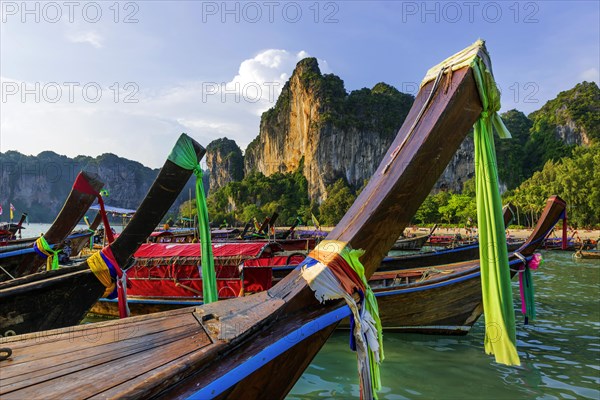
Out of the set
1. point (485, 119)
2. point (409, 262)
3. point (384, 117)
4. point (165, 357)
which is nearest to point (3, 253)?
point (165, 357)

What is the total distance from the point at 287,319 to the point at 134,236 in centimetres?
276

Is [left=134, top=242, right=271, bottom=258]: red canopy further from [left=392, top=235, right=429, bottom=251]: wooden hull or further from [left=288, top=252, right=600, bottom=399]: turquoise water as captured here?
[left=392, top=235, right=429, bottom=251]: wooden hull

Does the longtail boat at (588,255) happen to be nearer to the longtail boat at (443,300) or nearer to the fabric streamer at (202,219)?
the longtail boat at (443,300)

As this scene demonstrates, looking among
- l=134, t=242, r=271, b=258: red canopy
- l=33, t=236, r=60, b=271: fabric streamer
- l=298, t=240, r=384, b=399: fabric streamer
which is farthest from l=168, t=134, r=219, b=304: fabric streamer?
l=134, t=242, r=271, b=258: red canopy

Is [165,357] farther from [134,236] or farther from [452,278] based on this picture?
[452,278]

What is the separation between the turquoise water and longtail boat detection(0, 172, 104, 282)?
370 cm

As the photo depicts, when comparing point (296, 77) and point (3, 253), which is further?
point (296, 77)

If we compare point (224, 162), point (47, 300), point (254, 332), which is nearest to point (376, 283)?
point (47, 300)

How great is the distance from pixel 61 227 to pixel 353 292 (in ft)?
17.2

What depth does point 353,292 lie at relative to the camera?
176cm

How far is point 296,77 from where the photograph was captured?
83.1 meters

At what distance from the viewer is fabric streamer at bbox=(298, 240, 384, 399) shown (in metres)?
1.70

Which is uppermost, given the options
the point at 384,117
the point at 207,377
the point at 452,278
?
the point at 384,117

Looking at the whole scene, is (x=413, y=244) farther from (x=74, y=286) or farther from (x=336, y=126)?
(x=336, y=126)
